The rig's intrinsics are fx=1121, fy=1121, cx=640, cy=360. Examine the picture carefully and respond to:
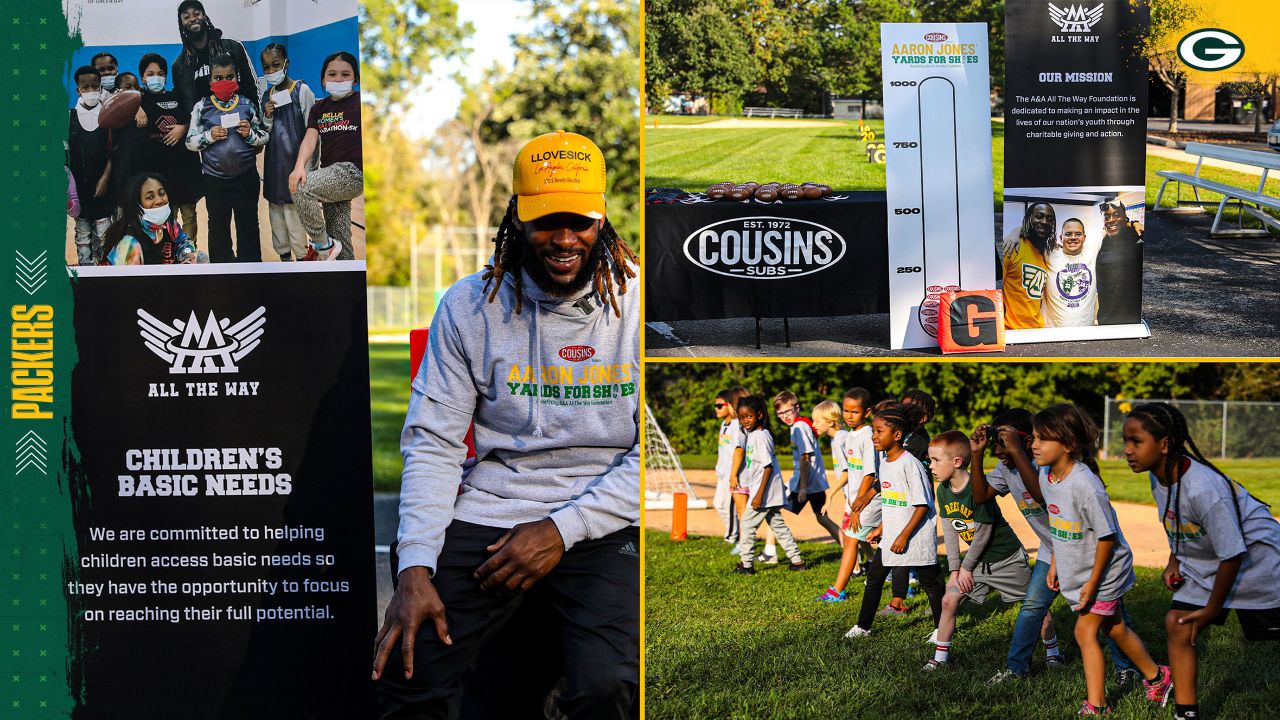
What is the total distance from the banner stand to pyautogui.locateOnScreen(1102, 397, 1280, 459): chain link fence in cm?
20

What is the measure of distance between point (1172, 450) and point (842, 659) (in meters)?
1.12

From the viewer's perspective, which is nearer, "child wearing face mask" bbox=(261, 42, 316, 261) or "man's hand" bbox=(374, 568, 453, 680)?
"man's hand" bbox=(374, 568, 453, 680)

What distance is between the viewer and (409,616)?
9.59 ft

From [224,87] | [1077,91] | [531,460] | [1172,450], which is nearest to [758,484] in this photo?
[531,460]

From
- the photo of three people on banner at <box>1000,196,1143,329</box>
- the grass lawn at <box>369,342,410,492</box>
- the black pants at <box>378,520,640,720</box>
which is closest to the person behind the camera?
the black pants at <box>378,520,640,720</box>

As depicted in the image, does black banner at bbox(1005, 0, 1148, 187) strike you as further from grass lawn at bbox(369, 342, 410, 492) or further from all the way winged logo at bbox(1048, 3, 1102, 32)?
grass lawn at bbox(369, 342, 410, 492)

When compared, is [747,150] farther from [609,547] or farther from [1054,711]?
[1054,711]

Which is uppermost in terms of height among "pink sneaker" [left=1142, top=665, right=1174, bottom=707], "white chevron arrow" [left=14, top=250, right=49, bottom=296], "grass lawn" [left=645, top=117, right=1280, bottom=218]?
"grass lawn" [left=645, top=117, right=1280, bottom=218]

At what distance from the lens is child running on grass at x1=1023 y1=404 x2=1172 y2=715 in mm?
3201

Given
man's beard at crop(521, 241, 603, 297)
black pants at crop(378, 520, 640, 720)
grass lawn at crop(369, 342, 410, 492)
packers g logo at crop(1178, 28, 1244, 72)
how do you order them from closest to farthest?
black pants at crop(378, 520, 640, 720) < man's beard at crop(521, 241, 603, 297) < packers g logo at crop(1178, 28, 1244, 72) < grass lawn at crop(369, 342, 410, 492)

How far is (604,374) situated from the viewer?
3197 mm

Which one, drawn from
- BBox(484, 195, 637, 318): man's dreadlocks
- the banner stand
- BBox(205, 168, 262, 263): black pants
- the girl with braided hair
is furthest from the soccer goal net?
BBox(205, 168, 262, 263): black pants

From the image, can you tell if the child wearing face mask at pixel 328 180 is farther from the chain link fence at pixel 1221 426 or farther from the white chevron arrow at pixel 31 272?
the chain link fence at pixel 1221 426

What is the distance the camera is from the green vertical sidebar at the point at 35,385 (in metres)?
3.75
